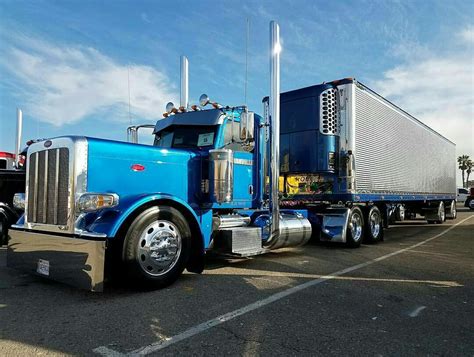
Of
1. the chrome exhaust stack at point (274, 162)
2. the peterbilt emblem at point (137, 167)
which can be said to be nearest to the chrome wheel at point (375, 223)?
the chrome exhaust stack at point (274, 162)

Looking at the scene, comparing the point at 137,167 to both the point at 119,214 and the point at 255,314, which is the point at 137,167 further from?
the point at 255,314

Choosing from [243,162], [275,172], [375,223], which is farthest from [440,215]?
[243,162]

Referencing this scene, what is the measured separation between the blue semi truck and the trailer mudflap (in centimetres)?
1

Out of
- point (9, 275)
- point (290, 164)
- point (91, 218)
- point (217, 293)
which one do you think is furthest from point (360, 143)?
point (9, 275)

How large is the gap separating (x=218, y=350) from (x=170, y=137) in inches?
164

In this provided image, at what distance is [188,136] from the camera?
21.0 ft

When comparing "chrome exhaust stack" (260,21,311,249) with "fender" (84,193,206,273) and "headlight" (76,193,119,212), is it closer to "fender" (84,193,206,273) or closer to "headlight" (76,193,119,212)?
"fender" (84,193,206,273)

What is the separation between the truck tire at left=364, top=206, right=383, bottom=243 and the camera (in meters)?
9.97

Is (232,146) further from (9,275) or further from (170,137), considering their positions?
(9,275)

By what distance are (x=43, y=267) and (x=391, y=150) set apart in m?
9.80

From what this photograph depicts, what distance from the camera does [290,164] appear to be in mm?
9891

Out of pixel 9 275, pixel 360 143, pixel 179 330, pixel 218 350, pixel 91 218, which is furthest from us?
pixel 360 143

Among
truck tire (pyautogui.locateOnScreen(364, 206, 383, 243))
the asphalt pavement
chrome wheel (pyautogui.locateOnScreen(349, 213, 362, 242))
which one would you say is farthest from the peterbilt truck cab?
truck tire (pyautogui.locateOnScreen(364, 206, 383, 243))

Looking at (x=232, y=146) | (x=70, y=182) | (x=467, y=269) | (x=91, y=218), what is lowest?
(x=467, y=269)
